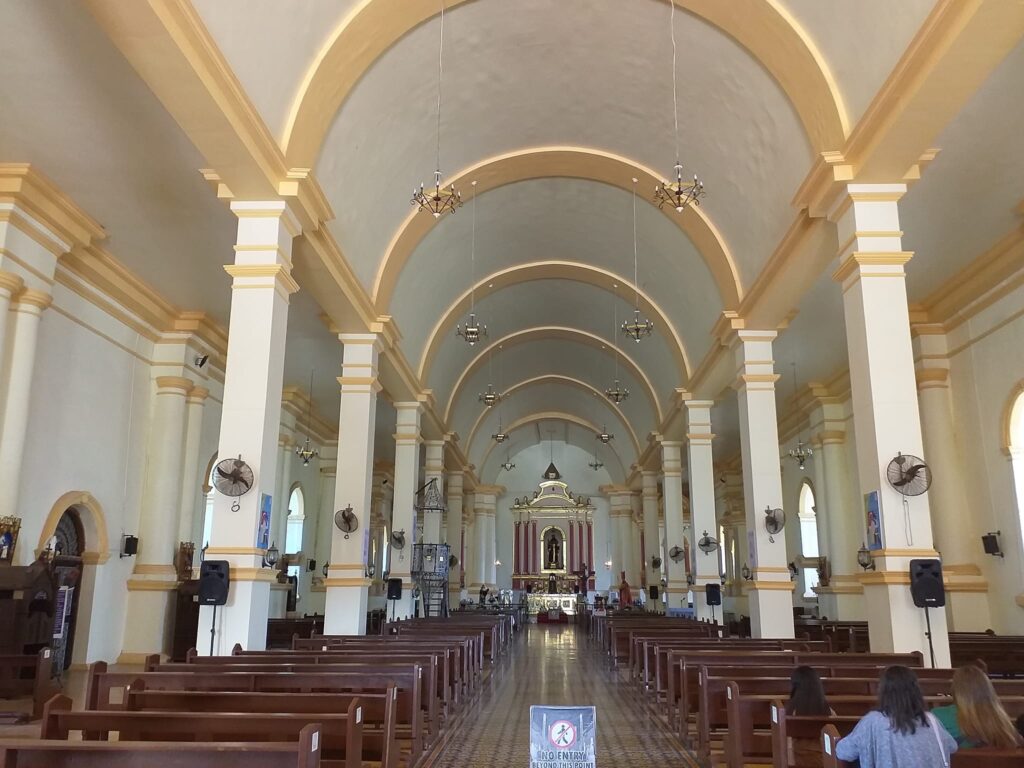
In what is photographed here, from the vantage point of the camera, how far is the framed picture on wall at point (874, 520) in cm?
700

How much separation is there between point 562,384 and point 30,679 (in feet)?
65.5

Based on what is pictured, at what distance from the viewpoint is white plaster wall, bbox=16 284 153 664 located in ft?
32.5

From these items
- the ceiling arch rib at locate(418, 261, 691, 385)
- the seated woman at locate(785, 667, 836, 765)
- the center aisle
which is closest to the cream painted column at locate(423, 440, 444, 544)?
the ceiling arch rib at locate(418, 261, 691, 385)

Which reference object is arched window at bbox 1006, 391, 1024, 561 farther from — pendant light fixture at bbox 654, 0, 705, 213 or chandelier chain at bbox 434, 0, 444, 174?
chandelier chain at bbox 434, 0, 444, 174

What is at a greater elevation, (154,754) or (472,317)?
(472,317)

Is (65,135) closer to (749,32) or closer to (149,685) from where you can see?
(149,685)

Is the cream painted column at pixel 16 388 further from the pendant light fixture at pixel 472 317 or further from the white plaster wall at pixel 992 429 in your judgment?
the white plaster wall at pixel 992 429

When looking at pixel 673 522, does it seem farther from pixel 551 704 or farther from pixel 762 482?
pixel 551 704

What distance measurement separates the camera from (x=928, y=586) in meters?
6.55

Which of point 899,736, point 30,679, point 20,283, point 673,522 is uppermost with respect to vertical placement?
point 20,283

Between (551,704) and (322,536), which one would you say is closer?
(551,704)

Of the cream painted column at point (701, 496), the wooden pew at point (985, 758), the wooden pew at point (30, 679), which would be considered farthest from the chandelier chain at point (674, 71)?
the wooden pew at point (30, 679)

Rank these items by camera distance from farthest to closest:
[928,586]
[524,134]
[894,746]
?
[524,134] < [928,586] < [894,746]

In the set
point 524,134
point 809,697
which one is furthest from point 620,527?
point 809,697
